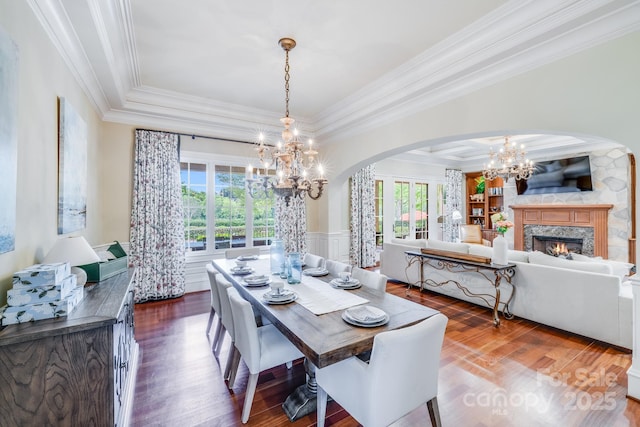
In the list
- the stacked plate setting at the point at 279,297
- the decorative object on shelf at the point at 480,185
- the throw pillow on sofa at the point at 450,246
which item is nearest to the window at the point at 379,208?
A: the throw pillow on sofa at the point at 450,246

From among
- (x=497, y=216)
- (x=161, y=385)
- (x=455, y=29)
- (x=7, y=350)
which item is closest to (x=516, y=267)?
(x=497, y=216)

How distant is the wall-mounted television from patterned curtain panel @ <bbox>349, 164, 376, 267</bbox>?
3.89m

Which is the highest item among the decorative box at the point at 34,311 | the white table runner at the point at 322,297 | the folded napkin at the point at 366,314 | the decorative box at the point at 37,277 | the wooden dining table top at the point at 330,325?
the decorative box at the point at 37,277

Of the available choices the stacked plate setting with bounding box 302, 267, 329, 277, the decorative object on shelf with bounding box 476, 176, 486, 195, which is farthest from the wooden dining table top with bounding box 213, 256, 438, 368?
the decorative object on shelf with bounding box 476, 176, 486, 195

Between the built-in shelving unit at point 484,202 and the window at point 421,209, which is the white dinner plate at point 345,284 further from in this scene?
the built-in shelving unit at point 484,202

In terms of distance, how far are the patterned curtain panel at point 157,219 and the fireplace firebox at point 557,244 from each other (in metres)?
7.19

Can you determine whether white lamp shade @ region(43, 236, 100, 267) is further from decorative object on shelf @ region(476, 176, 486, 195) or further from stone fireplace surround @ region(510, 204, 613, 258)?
decorative object on shelf @ region(476, 176, 486, 195)

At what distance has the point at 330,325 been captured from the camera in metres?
1.70

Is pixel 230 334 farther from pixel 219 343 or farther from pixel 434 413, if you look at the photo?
pixel 434 413

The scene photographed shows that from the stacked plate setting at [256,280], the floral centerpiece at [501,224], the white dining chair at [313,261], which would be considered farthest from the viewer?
the floral centerpiece at [501,224]

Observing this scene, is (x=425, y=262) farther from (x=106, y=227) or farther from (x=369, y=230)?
(x=106, y=227)

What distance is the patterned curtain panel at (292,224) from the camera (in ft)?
17.9

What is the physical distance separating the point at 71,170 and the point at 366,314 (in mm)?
2843

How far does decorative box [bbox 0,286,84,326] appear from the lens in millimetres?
1335
